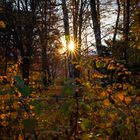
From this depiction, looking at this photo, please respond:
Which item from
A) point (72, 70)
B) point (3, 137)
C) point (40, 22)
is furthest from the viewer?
point (40, 22)

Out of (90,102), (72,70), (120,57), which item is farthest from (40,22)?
(90,102)

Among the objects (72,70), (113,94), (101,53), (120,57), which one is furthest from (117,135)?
(72,70)

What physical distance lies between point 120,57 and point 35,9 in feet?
34.2

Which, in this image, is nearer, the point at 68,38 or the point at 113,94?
the point at 113,94

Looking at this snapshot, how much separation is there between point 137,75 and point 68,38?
900cm

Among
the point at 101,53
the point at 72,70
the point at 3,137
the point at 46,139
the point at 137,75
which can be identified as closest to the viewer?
the point at 46,139

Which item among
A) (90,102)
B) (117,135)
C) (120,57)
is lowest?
(117,135)

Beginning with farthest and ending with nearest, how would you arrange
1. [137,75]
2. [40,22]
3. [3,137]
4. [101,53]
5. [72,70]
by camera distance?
1. [40,22]
2. [72,70]
3. [101,53]
4. [137,75]
5. [3,137]

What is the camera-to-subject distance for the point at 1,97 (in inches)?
187

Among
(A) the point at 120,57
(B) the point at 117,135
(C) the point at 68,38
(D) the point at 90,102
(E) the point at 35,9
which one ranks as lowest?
(B) the point at 117,135

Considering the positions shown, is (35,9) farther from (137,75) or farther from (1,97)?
(1,97)

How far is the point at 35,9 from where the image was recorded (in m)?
26.1

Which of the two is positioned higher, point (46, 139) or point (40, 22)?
point (40, 22)

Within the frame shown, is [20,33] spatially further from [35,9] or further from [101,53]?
[101,53]
